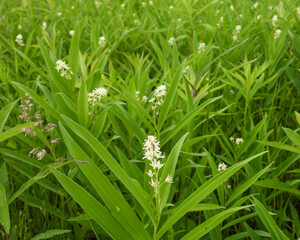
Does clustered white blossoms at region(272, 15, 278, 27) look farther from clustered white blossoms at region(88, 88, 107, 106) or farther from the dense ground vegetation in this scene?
clustered white blossoms at region(88, 88, 107, 106)

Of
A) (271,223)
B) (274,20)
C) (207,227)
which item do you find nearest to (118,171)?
(207,227)

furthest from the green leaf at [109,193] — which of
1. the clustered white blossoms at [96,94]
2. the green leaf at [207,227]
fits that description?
the clustered white blossoms at [96,94]

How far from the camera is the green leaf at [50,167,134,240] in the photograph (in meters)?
0.77

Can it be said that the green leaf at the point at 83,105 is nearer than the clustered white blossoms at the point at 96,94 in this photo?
Yes

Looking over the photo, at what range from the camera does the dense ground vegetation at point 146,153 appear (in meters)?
0.80

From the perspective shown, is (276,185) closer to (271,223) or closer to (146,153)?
(271,223)

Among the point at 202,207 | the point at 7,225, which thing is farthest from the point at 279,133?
the point at 7,225

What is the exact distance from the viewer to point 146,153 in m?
0.76

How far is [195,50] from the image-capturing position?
1999mm

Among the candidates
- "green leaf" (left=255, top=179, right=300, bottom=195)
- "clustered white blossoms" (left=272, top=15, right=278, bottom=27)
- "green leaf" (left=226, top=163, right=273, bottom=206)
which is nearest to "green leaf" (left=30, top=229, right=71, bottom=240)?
"green leaf" (left=226, top=163, right=273, bottom=206)

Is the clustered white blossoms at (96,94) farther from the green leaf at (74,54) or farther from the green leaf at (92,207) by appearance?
the green leaf at (92,207)

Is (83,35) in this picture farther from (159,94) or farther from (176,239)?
(176,239)

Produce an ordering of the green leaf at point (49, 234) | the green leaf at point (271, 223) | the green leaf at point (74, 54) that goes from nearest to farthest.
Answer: the green leaf at point (271, 223), the green leaf at point (49, 234), the green leaf at point (74, 54)

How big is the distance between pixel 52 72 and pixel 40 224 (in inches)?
22.0
